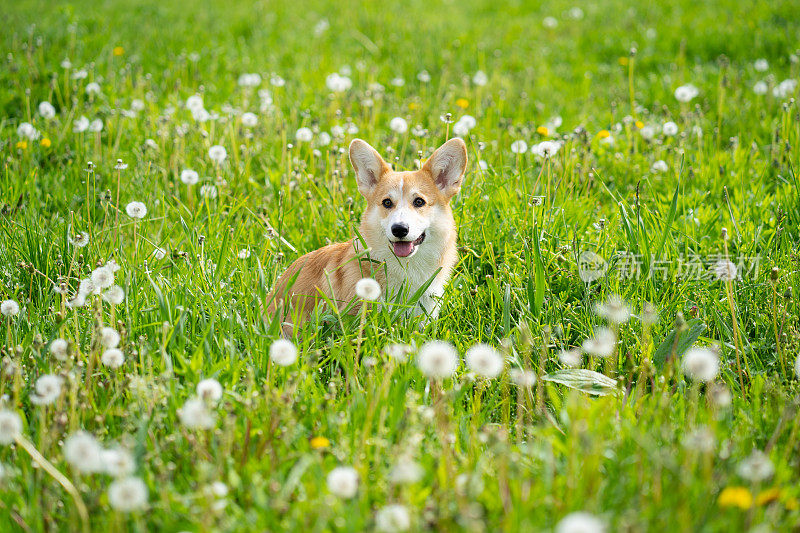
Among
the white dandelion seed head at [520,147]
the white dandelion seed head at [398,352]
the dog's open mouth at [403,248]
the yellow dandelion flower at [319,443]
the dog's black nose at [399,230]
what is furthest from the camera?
the white dandelion seed head at [520,147]

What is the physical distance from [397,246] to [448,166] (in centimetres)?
64

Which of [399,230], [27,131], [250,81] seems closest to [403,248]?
[399,230]

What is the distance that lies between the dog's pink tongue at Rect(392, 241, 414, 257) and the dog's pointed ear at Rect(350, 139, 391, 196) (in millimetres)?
587

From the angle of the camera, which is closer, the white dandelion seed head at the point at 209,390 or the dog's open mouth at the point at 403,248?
the white dandelion seed head at the point at 209,390

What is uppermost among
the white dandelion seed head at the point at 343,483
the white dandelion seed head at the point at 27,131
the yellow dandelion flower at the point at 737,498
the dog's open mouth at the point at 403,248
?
the white dandelion seed head at the point at 27,131

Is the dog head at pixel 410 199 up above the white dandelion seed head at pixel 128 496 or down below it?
above

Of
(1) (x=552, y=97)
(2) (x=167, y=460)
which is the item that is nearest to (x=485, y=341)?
(2) (x=167, y=460)

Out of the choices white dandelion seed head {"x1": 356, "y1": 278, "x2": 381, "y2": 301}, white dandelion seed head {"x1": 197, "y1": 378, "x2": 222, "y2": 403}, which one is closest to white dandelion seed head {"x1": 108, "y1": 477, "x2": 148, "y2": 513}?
white dandelion seed head {"x1": 197, "y1": 378, "x2": 222, "y2": 403}

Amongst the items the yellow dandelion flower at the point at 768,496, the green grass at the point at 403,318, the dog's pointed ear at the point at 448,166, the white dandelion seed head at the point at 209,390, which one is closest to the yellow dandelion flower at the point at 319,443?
the green grass at the point at 403,318

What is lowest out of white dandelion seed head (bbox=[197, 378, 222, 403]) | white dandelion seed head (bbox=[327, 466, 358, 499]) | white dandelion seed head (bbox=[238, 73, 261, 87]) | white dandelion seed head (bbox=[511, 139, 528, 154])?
white dandelion seed head (bbox=[197, 378, 222, 403])

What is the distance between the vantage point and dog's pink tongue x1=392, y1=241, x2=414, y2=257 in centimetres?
361

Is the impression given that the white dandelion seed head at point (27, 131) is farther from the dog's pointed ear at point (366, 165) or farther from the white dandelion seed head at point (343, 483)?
the white dandelion seed head at point (343, 483)

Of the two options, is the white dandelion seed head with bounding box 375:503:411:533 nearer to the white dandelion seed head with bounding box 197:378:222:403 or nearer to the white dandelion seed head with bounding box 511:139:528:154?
the white dandelion seed head with bounding box 197:378:222:403

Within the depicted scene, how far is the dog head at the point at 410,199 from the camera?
3607 mm
